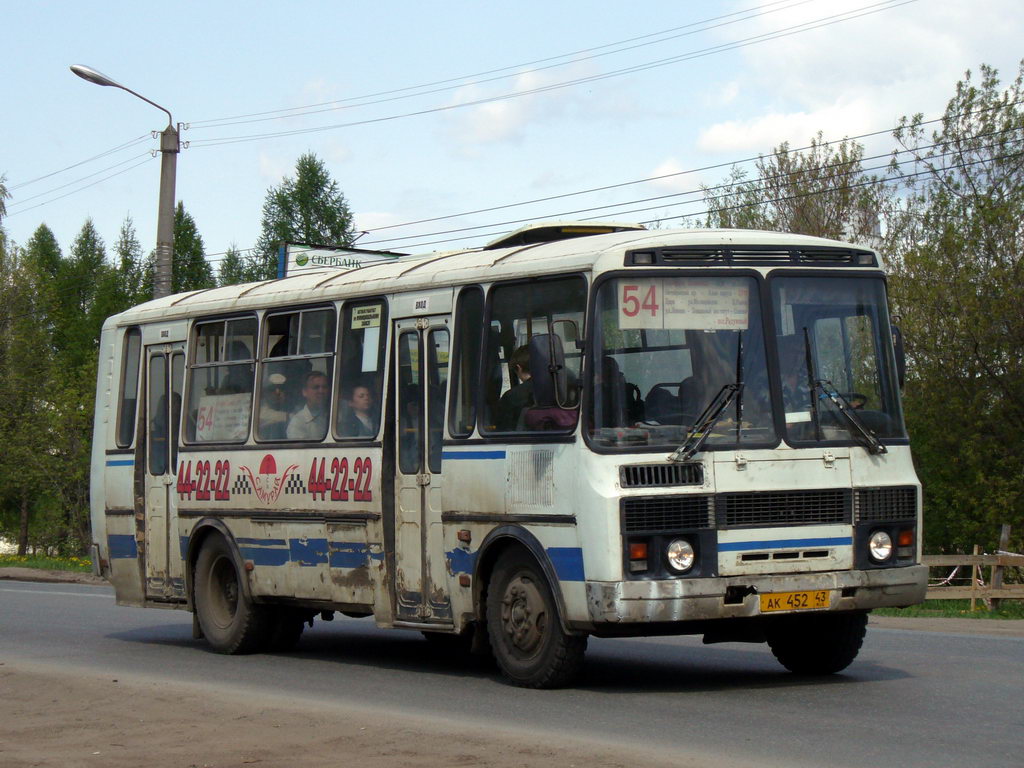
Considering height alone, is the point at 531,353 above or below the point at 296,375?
below

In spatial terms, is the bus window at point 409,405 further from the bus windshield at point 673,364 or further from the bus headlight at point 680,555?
the bus headlight at point 680,555

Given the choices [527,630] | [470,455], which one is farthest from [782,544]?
[470,455]

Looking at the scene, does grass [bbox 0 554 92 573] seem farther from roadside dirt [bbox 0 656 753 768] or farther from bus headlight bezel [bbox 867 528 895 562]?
bus headlight bezel [bbox 867 528 895 562]

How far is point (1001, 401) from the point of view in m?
47.9

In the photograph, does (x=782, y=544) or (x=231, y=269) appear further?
(x=231, y=269)

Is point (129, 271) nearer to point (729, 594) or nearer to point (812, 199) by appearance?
point (812, 199)

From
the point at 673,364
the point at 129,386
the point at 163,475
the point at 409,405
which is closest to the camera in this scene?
the point at 673,364

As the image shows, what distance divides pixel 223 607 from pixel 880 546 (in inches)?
258

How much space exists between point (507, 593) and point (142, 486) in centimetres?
577

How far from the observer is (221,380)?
48.2 ft

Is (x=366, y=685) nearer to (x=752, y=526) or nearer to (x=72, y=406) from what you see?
(x=752, y=526)

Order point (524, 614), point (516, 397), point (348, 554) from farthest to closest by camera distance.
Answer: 1. point (348, 554)
2. point (516, 397)
3. point (524, 614)

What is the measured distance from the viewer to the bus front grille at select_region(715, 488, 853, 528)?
1013 centimetres

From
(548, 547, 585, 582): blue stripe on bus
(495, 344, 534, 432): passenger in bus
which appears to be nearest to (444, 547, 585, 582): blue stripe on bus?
(548, 547, 585, 582): blue stripe on bus
